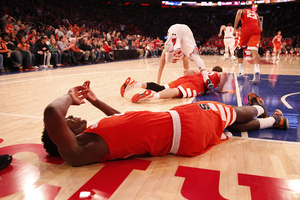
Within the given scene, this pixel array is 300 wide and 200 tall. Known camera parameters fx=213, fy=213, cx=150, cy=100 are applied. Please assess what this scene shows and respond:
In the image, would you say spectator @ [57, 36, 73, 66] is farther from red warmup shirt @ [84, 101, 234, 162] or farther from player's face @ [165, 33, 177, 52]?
red warmup shirt @ [84, 101, 234, 162]

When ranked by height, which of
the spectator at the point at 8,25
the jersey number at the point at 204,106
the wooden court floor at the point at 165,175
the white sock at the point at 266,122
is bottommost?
the wooden court floor at the point at 165,175

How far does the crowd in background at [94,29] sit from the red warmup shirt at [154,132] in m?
7.64

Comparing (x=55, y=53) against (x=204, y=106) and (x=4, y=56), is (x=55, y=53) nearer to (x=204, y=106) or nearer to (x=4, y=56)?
(x=4, y=56)

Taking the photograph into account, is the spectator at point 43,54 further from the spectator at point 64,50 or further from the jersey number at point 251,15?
the jersey number at point 251,15

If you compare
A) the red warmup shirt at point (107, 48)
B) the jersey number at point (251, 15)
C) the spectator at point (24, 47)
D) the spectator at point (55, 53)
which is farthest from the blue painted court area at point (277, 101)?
the red warmup shirt at point (107, 48)

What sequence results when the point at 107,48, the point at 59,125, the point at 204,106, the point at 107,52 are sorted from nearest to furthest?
the point at 59,125
the point at 204,106
the point at 107,52
the point at 107,48

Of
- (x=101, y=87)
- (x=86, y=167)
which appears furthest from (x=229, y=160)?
(x=101, y=87)

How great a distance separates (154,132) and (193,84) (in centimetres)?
223

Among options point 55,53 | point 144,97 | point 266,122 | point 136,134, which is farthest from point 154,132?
point 55,53

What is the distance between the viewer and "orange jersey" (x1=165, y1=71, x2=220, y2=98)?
351cm

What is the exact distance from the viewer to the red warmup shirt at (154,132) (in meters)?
1.49

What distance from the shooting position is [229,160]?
1.61 m

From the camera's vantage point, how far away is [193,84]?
3.59 metres

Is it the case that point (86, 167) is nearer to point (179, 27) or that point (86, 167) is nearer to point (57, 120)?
point (57, 120)
